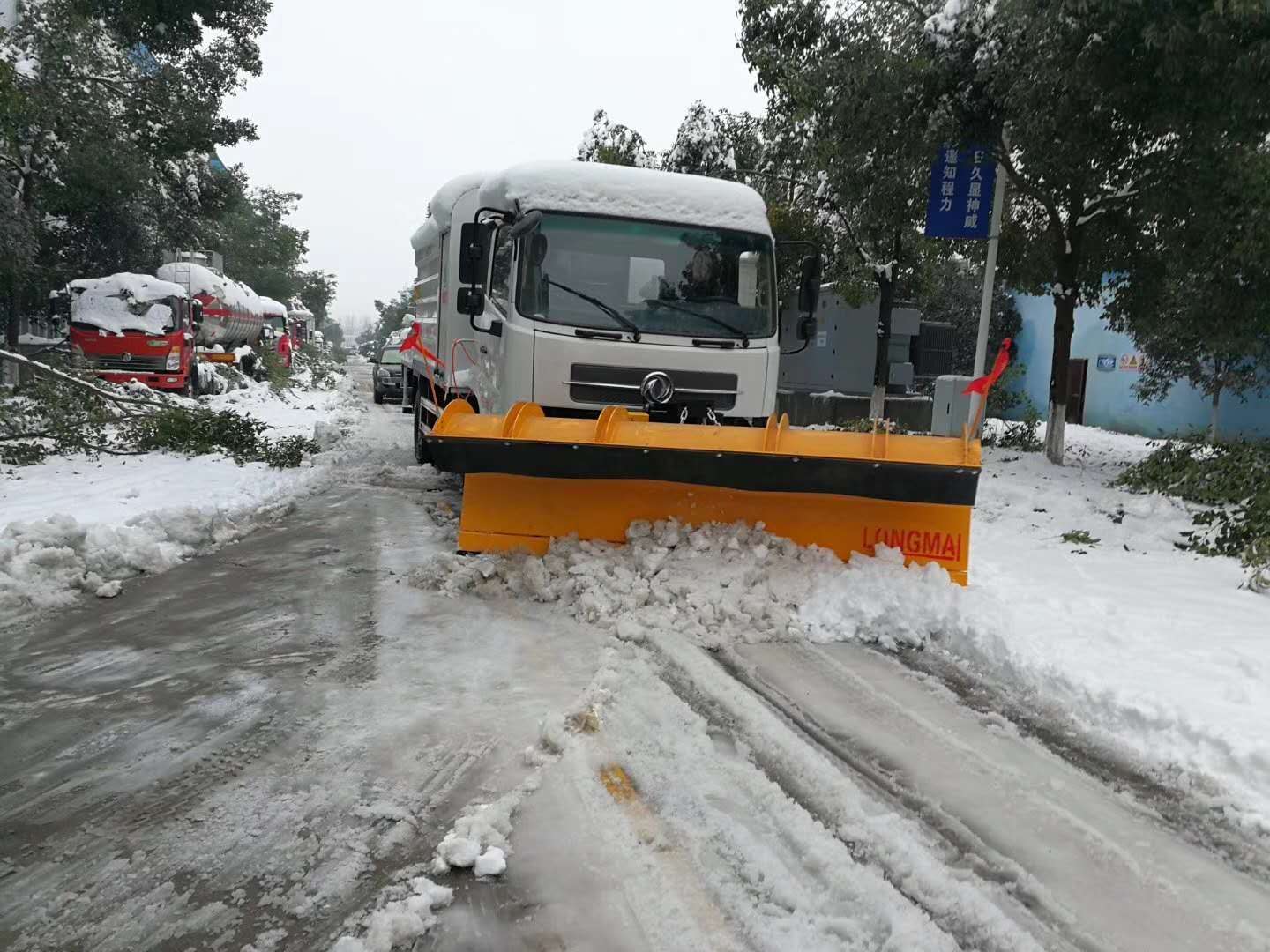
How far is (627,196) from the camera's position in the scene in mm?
7277

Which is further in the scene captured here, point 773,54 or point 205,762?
point 773,54

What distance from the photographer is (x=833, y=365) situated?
79.6 feet

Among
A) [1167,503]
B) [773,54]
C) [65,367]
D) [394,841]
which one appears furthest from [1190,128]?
[65,367]

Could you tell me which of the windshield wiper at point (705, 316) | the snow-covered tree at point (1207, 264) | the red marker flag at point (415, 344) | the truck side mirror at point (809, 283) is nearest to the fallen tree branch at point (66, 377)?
the red marker flag at point (415, 344)

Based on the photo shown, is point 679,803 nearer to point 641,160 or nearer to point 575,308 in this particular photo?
point 575,308

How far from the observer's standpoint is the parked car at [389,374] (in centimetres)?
2558

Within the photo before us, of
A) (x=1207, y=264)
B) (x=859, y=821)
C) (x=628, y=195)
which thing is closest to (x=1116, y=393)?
(x=1207, y=264)

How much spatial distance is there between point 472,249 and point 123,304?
54.1ft

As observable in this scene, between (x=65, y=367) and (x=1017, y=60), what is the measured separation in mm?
11566

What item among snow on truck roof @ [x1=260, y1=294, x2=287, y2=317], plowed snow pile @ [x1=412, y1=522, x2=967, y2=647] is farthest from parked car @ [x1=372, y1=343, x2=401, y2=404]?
plowed snow pile @ [x1=412, y1=522, x2=967, y2=647]

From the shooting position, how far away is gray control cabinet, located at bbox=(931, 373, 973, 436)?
13000 mm

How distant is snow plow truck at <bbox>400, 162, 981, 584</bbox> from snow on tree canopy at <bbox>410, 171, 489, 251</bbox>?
1977 mm

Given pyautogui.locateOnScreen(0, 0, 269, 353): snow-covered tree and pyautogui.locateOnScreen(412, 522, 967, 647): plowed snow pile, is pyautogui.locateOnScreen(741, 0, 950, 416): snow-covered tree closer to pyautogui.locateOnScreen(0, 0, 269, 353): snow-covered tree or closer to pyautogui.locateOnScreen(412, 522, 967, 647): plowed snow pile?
pyautogui.locateOnScreen(412, 522, 967, 647): plowed snow pile

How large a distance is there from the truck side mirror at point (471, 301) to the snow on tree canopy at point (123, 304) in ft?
52.1
